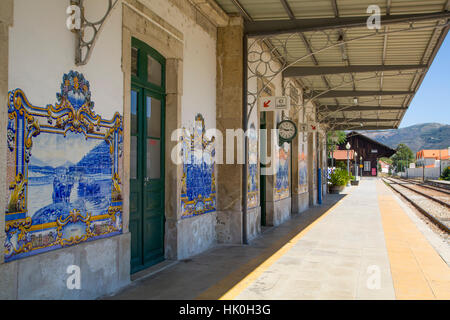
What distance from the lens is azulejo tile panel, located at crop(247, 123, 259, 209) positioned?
8562 millimetres

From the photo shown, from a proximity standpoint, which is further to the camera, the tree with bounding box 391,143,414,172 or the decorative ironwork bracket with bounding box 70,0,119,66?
the tree with bounding box 391,143,414,172

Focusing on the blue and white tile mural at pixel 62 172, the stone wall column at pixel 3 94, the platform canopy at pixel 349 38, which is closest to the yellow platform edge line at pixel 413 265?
the blue and white tile mural at pixel 62 172

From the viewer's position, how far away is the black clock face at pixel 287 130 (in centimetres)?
1100

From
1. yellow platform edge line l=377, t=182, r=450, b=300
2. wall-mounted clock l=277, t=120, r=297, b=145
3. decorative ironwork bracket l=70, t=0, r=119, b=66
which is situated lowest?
yellow platform edge line l=377, t=182, r=450, b=300

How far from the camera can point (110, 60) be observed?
4734 mm

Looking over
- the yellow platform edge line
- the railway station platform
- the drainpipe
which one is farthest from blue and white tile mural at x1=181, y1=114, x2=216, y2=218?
the yellow platform edge line

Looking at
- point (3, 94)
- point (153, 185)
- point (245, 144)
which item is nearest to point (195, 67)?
point (245, 144)

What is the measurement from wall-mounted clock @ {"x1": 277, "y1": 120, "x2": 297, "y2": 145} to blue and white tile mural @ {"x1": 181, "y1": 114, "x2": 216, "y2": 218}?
12.7 feet

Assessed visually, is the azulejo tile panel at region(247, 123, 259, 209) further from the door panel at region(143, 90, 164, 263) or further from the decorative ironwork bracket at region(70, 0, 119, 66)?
the decorative ironwork bracket at region(70, 0, 119, 66)

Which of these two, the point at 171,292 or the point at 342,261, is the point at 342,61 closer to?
the point at 342,261

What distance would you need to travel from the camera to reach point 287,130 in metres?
11.1

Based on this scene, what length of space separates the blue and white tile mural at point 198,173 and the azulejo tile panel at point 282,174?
12.7ft

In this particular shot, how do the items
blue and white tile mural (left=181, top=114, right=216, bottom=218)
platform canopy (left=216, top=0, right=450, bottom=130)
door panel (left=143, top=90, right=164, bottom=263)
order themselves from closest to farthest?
1. door panel (left=143, top=90, right=164, bottom=263)
2. blue and white tile mural (left=181, top=114, right=216, bottom=218)
3. platform canopy (left=216, top=0, right=450, bottom=130)

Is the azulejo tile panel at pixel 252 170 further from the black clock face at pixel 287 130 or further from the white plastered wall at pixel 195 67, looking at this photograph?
the black clock face at pixel 287 130
